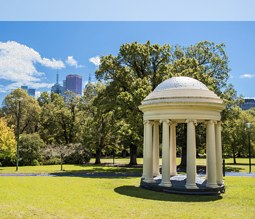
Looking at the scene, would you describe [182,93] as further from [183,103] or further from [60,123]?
[60,123]

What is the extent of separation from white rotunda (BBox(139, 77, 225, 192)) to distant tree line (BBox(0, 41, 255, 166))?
13.1 metres

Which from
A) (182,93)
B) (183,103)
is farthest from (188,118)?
(182,93)

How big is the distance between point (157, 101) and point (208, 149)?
5379 millimetres

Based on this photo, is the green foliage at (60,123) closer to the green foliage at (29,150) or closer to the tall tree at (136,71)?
the green foliage at (29,150)

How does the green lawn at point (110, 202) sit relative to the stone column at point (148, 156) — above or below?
below

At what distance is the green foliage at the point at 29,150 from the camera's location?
5325 centimetres

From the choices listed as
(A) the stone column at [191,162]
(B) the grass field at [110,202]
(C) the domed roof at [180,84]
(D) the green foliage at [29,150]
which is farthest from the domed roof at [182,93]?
(D) the green foliage at [29,150]

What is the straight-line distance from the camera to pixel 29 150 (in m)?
53.8

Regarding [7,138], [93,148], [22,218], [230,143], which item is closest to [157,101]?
[22,218]

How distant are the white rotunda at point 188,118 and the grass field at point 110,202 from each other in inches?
58.0

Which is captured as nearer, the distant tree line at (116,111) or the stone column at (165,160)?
the stone column at (165,160)

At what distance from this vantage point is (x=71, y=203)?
18.3m

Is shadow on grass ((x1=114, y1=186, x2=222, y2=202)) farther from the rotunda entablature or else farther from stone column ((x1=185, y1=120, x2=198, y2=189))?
the rotunda entablature

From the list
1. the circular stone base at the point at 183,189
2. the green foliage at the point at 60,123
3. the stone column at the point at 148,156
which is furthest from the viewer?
the green foliage at the point at 60,123
